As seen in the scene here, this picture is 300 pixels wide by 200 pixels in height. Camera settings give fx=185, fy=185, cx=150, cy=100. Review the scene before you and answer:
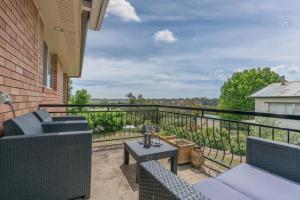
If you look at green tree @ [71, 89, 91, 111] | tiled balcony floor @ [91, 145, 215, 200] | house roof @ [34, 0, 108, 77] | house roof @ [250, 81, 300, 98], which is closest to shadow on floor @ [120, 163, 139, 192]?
tiled balcony floor @ [91, 145, 215, 200]

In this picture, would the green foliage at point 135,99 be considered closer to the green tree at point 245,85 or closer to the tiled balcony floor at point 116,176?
the green tree at point 245,85

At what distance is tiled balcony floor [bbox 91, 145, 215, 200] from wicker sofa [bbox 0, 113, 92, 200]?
0.29 m

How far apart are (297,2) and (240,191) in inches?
165

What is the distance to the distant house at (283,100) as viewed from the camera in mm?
13555

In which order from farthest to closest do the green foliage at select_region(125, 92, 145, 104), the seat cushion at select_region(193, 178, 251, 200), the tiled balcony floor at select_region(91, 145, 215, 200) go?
the green foliage at select_region(125, 92, 145, 104), the tiled balcony floor at select_region(91, 145, 215, 200), the seat cushion at select_region(193, 178, 251, 200)

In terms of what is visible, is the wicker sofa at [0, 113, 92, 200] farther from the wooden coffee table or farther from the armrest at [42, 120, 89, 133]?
the armrest at [42, 120, 89, 133]

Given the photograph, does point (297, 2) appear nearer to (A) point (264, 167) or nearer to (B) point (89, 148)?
(A) point (264, 167)

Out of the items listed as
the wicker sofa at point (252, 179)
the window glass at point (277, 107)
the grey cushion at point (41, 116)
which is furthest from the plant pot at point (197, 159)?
the window glass at point (277, 107)

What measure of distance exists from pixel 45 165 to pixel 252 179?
1.74m

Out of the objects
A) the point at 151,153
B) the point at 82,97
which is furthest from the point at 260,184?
the point at 82,97

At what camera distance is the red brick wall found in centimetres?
184

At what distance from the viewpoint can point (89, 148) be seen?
5.96 feet

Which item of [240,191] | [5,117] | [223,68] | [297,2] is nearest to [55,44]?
[5,117]

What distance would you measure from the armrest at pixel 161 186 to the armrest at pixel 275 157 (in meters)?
1.17
